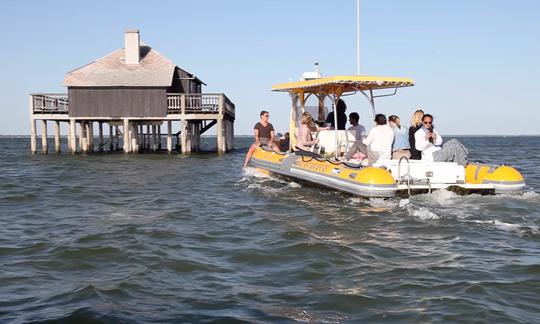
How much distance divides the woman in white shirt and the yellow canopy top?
110 centimetres

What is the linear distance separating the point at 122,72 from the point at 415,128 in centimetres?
2419

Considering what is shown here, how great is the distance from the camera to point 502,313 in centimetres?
471

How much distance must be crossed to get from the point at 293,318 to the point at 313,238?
3137mm

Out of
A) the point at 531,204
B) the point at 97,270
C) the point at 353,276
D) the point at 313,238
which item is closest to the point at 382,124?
the point at 531,204

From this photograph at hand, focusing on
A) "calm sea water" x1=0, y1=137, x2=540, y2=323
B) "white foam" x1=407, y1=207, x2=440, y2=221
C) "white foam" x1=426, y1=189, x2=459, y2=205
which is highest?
"white foam" x1=426, y1=189, x2=459, y2=205

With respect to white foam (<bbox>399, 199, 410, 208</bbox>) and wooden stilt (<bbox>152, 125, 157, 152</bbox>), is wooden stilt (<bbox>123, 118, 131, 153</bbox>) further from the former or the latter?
white foam (<bbox>399, 199, 410, 208</bbox>)

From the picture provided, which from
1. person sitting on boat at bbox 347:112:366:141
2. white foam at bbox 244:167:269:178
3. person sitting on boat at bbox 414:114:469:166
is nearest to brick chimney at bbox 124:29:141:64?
white foam at bbox 244:167:269:178

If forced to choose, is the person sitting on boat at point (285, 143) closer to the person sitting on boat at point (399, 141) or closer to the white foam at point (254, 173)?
the white foam at point (254, 173)

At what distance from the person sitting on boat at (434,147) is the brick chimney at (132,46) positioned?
81.0ft

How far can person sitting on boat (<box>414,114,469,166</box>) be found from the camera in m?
11.5

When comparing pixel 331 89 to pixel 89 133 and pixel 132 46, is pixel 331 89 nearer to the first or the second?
pixel 132 46

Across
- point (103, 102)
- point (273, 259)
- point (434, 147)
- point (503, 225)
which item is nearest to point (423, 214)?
point (503, 225)

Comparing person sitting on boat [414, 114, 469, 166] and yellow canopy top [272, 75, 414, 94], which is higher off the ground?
yellow canopy top [272, 75, 414, 94]

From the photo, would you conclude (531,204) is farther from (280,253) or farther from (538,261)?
(280,253)
